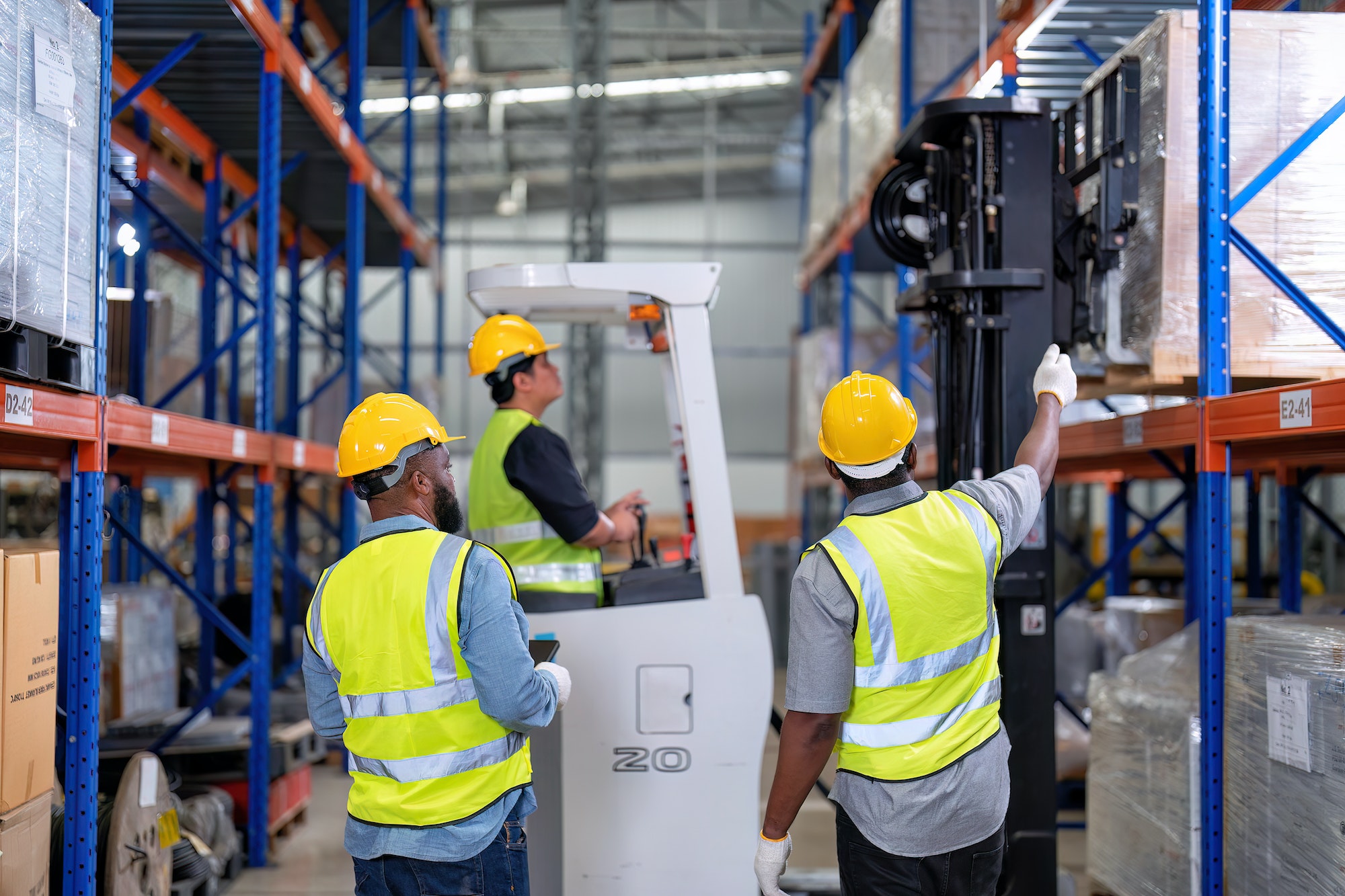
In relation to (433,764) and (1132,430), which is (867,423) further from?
(1132,430)

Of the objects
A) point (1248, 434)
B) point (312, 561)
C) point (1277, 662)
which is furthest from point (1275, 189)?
point (312, 561)

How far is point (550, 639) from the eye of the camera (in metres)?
3.42

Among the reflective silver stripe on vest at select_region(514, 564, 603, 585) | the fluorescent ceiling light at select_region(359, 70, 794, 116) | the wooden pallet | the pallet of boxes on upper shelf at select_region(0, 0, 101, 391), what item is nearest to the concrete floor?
the wooden pallet

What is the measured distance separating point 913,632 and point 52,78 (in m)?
2.66

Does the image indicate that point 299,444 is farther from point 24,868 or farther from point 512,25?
point 512,25

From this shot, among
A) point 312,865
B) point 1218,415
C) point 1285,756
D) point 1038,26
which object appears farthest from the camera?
point 312,865

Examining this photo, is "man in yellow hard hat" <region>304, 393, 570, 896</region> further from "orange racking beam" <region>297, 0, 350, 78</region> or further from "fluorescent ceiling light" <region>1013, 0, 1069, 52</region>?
"orange racking beam" <region>297, 0, 350, 78</region>

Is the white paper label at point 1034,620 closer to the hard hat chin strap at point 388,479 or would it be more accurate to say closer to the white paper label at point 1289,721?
the white paper label at point 1289,721

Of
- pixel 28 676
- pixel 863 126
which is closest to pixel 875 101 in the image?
pixel 863 126

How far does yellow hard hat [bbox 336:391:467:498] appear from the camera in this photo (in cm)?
264

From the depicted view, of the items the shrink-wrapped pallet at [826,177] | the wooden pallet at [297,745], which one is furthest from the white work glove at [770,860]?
the shrink-wrapped pallet at [826,177]

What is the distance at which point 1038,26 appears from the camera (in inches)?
199

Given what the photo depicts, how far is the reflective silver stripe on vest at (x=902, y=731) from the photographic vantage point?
2600 millimetres

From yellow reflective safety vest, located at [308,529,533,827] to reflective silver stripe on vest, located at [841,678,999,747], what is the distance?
85cm
